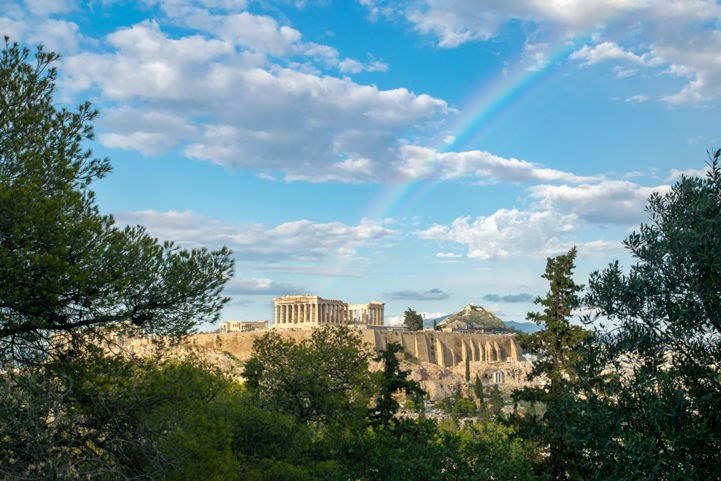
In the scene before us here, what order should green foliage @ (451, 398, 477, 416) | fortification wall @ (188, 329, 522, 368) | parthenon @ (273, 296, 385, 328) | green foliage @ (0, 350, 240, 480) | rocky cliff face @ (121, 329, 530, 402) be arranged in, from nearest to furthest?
green foliage @ (0, 350, 240, 480), green foliage @ (451, 398, 477, 416), rocky cliff face @ (121, 329, 530, 402), fortification wall @ (188, 329, 522, 368), parthenon @ (273, 296, 385, 328)

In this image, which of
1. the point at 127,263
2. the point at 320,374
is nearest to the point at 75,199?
the point at 127,263

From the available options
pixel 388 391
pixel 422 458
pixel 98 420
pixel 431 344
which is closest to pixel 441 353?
pixel 431 344

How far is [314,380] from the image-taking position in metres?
26.0

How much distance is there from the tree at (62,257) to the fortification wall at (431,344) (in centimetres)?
9986

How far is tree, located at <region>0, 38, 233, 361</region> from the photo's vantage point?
11234 mm

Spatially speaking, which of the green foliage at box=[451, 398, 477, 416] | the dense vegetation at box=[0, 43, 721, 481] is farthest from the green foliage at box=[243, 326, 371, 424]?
the green foliage at box=[451, 398, 477, 416]

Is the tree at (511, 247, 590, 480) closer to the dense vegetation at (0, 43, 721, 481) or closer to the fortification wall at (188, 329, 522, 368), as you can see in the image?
the dense vegetation at (0, 43, 721, 481)

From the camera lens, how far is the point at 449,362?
144m

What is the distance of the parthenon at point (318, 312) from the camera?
5802 inches

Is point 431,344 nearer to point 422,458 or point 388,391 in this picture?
point 388,391

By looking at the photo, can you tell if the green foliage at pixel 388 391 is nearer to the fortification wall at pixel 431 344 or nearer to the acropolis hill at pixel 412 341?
the acropolis hill at pixel 412 341

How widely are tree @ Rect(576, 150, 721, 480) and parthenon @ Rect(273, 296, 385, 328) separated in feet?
425

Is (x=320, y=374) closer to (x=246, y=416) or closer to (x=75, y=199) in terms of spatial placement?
(x=246, y=416)

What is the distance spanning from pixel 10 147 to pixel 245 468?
12427mm
